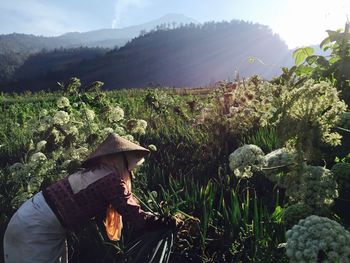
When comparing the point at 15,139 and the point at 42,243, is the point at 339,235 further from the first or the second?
the point at 15,139

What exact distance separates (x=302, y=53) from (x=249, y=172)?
5.19ft

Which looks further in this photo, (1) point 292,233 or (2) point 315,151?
(2) point 315,151

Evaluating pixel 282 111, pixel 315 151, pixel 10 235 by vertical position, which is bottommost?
pixel 10 235

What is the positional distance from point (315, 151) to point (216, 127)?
5.33 meters

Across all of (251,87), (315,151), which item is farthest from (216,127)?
(315,151)

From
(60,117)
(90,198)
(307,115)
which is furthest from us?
(60,117)

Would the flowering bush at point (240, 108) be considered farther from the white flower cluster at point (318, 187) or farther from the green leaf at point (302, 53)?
the white flower cluster at point (318, 187)

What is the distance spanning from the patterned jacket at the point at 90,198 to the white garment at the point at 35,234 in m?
0.09

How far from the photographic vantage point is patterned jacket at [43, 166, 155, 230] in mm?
3391

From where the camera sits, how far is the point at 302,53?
13.6ft

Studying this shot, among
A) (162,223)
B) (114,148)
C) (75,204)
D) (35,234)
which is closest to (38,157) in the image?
(35,234)

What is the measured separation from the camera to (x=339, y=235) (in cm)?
185

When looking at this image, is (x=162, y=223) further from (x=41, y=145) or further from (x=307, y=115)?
(x=41, y=145)

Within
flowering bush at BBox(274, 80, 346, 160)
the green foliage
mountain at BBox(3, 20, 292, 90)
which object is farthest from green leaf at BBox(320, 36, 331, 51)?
mountain at BBox(3, 20, 292, 90)
